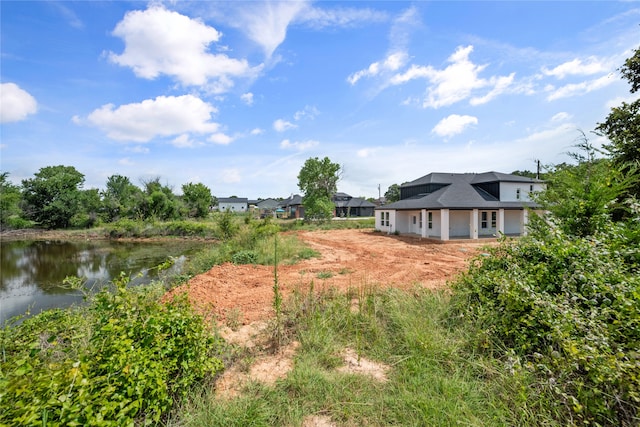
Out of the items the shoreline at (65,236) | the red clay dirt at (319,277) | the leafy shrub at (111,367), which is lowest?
the shoreline at (65,236)

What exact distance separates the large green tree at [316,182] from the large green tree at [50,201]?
2837cm

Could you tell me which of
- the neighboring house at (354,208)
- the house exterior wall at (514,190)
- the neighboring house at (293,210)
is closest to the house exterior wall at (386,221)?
the house exterior wall at (514,190)

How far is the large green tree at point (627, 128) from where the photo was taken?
20.4ft

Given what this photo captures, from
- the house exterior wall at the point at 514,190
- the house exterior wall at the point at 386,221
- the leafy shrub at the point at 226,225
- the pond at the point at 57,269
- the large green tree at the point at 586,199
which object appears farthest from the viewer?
the house exterior wall at the point at 386,221

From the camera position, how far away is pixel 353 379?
2.82 m

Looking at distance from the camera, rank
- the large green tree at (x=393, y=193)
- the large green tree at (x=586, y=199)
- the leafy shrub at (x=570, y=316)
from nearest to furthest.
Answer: the leafy shrub at (x=570, y=316) → the large green tree at (x=586, y=199) → the large green tree at (x=393, y=193)

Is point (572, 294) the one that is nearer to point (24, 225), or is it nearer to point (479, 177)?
point (479, 177)

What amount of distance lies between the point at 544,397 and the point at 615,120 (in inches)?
375

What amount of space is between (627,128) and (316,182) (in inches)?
1056

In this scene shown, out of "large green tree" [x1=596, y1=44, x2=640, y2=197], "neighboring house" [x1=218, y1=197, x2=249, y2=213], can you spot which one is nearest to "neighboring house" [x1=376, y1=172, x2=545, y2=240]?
"large green tree" [x1=596, y1=44, x2=640, y2=197]

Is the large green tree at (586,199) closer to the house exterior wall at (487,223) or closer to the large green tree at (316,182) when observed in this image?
the house exterior wall at (487,223)

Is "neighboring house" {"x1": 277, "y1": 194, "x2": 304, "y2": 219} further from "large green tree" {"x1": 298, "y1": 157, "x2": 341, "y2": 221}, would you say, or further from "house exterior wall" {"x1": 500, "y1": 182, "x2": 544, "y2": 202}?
"house exterior wall" {"x1": 500, "y1": 182, "x2": 544, "y2": 202}

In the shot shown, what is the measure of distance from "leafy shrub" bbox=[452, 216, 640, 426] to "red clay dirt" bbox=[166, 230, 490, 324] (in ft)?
3.33

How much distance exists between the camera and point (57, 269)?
13648 millimetres
